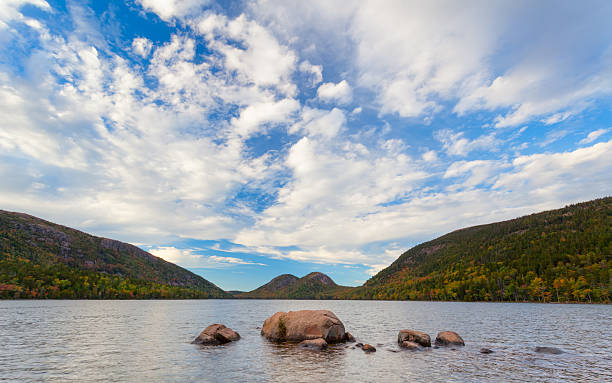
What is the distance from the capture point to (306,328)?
3766 centimetres

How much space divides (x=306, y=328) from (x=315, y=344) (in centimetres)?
430

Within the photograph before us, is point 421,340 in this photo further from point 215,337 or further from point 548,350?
point 215,337

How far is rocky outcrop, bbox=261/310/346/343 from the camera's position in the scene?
37.0 metres

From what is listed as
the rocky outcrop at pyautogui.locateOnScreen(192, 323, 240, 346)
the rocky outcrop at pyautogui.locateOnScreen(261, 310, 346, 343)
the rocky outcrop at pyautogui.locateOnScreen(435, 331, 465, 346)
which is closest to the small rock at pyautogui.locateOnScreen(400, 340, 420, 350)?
the rocky outcrop at pyautogui.locateOnScreen(435, 331, 465, 346)

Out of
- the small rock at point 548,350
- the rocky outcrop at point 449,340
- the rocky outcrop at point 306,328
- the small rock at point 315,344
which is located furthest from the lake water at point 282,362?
the rocky outcrop at point 306,328

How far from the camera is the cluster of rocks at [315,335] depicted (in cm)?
3381

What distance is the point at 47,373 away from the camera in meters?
21.6

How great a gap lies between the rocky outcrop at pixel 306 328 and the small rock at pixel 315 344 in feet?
7.24

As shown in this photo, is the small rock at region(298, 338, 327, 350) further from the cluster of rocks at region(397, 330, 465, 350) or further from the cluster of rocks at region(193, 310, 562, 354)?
the cluster of rocks at region(397, 330, 465, 350)

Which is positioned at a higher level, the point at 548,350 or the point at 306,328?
the point at 306,328

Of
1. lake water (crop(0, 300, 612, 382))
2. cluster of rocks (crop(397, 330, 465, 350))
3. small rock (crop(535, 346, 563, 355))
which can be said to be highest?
cluster of rocks (crop(397, 330, 465, 350))

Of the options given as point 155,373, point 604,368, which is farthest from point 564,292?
point 155,373

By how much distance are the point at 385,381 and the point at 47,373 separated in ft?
78.2

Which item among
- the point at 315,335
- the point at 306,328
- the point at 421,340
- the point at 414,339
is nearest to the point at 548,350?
the point at 421,340
